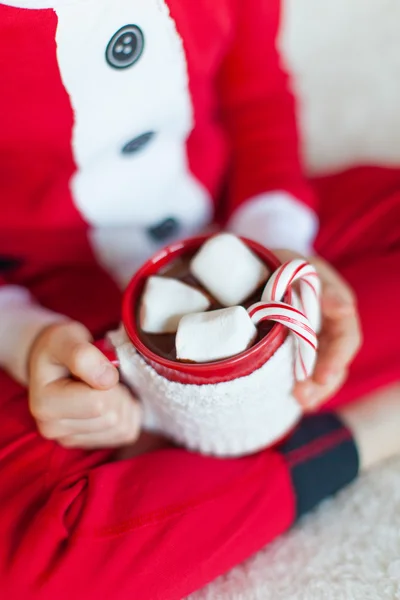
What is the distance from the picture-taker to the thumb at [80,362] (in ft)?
1.49

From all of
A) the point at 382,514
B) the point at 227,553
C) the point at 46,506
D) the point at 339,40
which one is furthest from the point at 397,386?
the point at 339,40

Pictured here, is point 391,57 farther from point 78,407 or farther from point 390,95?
point 78,407

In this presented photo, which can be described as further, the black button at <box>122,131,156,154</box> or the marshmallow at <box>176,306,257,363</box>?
the black button at <box>122,131,156,154</box>

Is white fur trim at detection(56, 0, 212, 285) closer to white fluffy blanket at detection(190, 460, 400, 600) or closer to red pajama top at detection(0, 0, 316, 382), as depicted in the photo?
red pajama top at detection(0, 0, 316, 382)

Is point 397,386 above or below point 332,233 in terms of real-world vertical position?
below

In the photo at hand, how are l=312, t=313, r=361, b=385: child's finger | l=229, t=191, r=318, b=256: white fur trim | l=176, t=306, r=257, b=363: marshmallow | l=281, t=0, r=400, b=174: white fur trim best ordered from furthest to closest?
l=281, t=0, r=400, b=174: white fur trim → l=229, t=191, r=318, b=256: white fur trim → l=312, t=313, r=361, b=385: child's finger → l=176, t=306, r=257, b=363: marshmallow

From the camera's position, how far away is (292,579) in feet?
1.72

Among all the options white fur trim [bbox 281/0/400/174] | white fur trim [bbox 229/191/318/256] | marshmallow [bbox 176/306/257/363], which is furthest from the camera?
white fur trim [bbox 281/0/400/174]

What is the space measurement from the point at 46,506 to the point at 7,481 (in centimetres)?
4

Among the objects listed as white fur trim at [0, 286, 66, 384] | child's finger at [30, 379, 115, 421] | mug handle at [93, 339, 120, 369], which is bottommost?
child's finger at [30, 379, 115, 421]

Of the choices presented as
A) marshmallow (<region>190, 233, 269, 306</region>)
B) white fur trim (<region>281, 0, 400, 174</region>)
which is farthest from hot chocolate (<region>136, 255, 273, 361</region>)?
white fur trim (<region>281, 0, 400, 174</region>)

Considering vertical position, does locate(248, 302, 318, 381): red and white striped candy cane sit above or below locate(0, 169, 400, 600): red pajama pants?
above

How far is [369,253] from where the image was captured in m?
0.67

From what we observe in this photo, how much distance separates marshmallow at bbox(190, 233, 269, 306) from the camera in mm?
461
